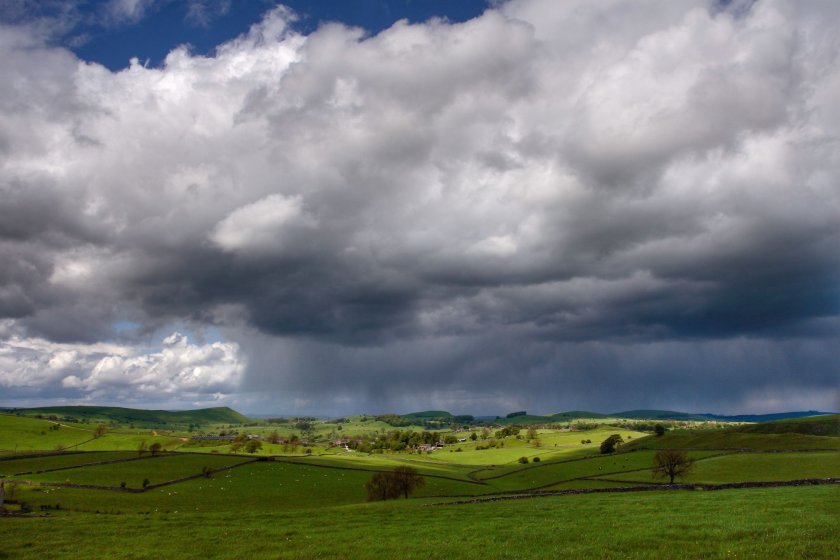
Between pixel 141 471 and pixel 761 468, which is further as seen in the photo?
pixel 141 471

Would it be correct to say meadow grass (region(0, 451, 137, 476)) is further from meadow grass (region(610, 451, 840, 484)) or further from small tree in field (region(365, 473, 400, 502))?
meadow grass (region(610, 451, 840, 484))

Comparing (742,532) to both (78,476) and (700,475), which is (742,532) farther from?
(78,476)

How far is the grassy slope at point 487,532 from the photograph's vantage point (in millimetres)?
23953

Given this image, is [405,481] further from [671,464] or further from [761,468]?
[761,468]

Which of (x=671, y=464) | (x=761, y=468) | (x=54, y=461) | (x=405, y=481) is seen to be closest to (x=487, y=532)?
(x=405, y=481)

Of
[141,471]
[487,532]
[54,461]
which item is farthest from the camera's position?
[54,461]

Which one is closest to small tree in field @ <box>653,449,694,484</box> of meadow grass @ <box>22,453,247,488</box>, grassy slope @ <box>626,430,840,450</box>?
grassy slope @ <box>626,430,840,450</box>

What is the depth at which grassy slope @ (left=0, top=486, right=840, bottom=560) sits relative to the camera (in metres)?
24.0

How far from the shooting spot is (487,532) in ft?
102

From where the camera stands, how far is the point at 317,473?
132 metres

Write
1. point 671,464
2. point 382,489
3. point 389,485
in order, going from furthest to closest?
point 389,485
point 382,489
point 671,464

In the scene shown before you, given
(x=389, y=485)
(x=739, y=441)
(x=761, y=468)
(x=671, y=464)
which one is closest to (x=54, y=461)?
(x=389, y=485)

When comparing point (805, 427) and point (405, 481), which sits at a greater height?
point (805, 427)

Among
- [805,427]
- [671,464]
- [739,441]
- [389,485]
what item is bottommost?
[389,485]
